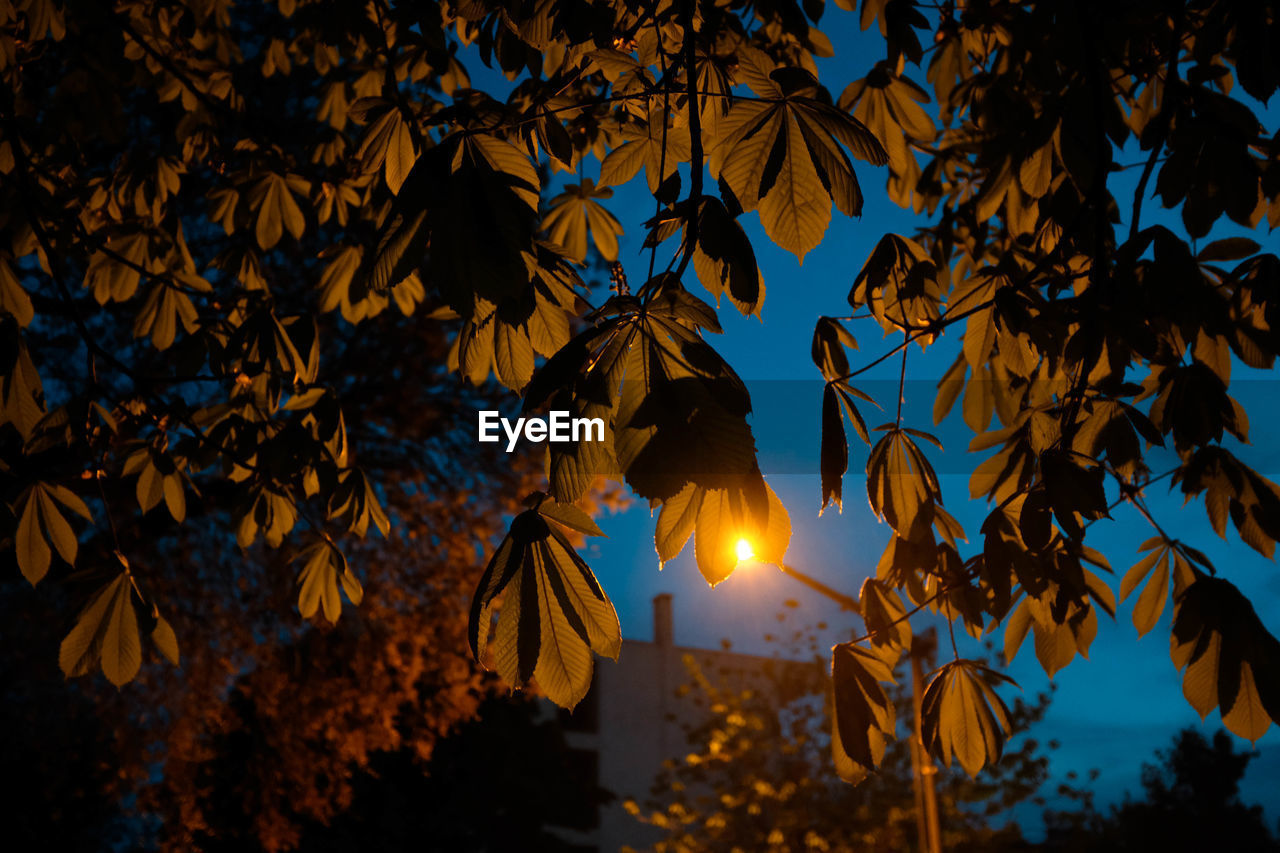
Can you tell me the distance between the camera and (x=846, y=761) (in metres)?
2.11

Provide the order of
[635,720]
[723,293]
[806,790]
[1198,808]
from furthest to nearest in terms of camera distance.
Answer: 1. [1198,808]
2. [635,720]
3. [806,790]
4. [723,293]

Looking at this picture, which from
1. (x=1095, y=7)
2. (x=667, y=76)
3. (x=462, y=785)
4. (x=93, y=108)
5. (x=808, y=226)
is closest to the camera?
(x=808, y=226)

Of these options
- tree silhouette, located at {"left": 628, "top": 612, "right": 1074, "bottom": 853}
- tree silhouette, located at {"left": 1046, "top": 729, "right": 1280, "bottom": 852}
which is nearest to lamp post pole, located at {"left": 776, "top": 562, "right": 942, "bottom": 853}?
tree silhouette, located at {"left": 628, "top": 612, "right": 1074, "bottom": 853}

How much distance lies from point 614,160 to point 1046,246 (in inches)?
60.1

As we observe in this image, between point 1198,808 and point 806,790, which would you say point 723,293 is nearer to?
point 806,790

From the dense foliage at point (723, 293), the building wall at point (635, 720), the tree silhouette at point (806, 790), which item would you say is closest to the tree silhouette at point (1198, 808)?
the building wall at point (635, 720)

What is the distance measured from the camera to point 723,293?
1.88 meters

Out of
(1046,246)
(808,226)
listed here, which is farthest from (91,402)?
(1046,246)

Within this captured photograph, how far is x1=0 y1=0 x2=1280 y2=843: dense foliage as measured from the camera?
138 cm

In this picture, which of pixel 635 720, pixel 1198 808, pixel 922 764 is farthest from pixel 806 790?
pixel 1198 808

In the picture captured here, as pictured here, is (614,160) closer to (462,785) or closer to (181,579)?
(181,579)

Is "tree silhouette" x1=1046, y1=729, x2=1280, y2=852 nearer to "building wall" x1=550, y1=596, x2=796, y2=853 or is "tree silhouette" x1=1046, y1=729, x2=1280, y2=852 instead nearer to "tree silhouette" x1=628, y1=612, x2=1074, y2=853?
"building wall" x1=550, y1=596, x2=796, y2=853

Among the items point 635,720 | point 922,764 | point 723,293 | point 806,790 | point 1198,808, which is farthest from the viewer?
point 1198,808

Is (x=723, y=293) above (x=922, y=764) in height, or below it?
above
